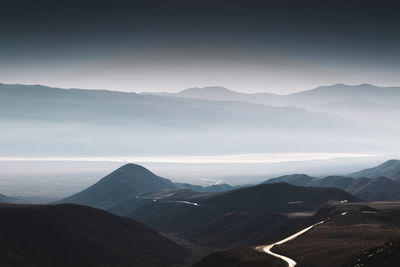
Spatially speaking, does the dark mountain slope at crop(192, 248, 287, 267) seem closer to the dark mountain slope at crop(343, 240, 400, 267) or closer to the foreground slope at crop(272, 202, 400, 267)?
the foreground slope at crop(272, 202, 400, 267)

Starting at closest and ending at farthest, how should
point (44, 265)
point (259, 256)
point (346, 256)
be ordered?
point (346, 256)
point (259, 256)
point (44, 265)

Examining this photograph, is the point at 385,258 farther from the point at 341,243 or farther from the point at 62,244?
the point at 62,244

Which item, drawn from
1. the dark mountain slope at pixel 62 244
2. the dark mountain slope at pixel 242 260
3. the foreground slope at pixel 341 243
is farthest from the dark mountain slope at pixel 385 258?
the dark mountain slope at pixel 62 244

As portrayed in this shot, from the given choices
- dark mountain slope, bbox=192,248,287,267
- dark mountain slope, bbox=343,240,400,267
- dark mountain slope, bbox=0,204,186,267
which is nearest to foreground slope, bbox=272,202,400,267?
dark mountain slope, bbox=192,248,287,267

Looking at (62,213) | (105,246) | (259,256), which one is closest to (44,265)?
(105,246)

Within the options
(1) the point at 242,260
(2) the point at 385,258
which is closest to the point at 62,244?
(1) the point at 242,260

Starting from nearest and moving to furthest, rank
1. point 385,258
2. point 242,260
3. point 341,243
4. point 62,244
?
1. point 385,258
2. point 242,260
3. point 341,243
4. point 62,244

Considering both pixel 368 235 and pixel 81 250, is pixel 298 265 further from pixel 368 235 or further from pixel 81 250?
pixel 81 250

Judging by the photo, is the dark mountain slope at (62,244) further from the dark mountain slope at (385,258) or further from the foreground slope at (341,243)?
the dark mountain slope at (385,258)
